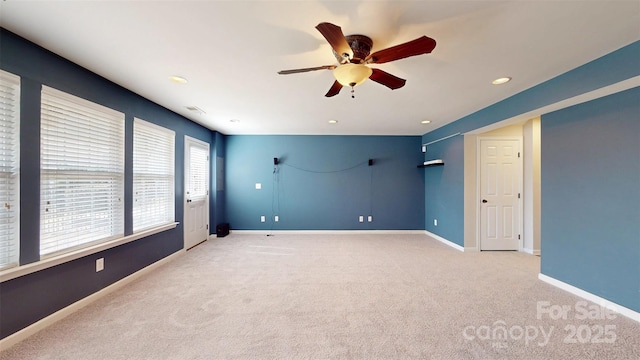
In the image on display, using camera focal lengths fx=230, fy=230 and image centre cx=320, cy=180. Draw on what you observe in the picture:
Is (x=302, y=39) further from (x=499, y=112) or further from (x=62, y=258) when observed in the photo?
(x=499, y=112)

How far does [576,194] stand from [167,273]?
4994mm

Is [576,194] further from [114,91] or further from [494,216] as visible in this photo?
[114,91]

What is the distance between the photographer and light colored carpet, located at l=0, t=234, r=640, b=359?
5.59 feet

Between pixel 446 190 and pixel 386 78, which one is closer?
pixel 386 78

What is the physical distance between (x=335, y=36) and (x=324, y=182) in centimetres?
414

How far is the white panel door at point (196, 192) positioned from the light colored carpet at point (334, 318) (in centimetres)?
94

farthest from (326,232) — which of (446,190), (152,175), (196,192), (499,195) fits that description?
(152,175)

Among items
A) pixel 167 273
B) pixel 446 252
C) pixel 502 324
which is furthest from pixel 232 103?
pixel 446 252

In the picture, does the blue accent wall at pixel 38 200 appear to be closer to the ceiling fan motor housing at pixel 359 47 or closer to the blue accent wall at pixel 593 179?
the ceiling fan motor housing at pixel 359 47

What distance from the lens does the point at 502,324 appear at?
2002mm

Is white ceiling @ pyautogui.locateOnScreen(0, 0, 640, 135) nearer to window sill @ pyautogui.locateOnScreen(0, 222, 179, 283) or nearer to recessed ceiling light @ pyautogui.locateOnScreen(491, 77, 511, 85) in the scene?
recessed ceiling light @ pyautogui.locateOnScreen(491, 77, 511, 85)

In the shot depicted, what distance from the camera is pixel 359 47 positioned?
1706 millimetres

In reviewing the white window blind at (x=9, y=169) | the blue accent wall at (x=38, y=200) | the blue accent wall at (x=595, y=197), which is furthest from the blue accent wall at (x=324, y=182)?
the white window blind at (x=9, y=169)

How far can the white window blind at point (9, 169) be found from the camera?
1.70 meters
